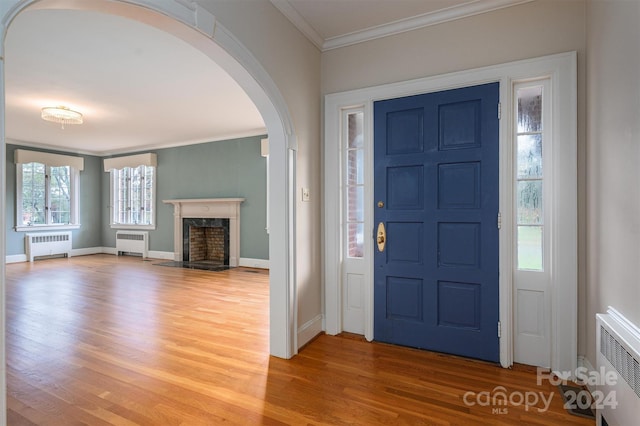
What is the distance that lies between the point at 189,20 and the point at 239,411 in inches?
88.1

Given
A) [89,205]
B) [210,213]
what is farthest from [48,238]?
[210,213]

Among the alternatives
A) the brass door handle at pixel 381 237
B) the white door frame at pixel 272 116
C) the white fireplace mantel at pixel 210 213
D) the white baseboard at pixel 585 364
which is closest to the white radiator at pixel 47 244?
the white fireplace mantel at pixel 210 213

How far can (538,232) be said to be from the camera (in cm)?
250

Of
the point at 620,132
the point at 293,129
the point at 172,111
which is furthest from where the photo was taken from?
the point at 172,111

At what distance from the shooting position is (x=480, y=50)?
2629 mm

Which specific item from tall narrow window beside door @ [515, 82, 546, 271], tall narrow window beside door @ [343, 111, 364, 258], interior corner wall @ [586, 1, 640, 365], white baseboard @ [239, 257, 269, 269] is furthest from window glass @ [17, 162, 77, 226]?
interior corner wall @ [586, 1, 640, 365]

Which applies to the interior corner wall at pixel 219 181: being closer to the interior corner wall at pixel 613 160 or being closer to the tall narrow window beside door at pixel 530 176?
the tall narrow window beside door at pixel 530 176

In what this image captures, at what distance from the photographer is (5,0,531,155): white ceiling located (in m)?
2.71

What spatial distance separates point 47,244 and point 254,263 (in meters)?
5.34

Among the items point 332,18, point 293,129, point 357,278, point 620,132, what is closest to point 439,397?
point 357,278

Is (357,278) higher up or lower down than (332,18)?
lower down

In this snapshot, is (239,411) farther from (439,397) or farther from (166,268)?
(166,268)

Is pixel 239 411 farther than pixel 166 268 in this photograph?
No

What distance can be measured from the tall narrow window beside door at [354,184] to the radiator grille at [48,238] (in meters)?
8.41
